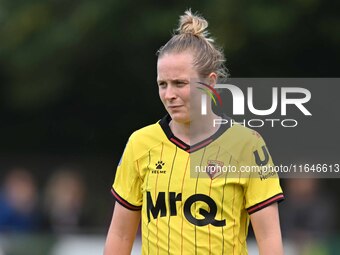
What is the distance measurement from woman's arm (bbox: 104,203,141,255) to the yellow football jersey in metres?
0.13

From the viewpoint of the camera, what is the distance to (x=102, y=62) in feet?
47.6

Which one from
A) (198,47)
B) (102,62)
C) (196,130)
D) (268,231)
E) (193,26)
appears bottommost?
(268,231)

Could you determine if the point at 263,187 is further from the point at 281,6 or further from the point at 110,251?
the point at 281,6

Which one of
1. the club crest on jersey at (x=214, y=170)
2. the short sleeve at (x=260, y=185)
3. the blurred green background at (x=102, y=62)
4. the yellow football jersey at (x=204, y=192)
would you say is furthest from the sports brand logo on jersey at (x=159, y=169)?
the blurred green background at (x=102, y=62)

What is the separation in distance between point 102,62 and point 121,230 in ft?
32.3

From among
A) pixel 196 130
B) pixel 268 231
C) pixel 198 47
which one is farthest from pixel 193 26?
pixel 268 231

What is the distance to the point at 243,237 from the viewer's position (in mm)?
4625

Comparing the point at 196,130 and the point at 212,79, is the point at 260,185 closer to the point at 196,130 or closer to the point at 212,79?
the point at 196,130

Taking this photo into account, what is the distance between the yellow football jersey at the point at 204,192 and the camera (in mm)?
4523

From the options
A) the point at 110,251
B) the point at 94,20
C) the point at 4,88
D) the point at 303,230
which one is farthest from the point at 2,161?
the point at 110,251

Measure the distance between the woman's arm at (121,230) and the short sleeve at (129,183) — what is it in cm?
4

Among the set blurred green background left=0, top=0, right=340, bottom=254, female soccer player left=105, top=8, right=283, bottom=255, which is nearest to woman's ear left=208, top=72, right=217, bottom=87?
A: female soccer player left=105, top=8, right=283, bottom=255

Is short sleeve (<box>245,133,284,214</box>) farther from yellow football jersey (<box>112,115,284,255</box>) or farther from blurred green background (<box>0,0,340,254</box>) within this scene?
blurred green background (<box>0,0,340,254</box>)

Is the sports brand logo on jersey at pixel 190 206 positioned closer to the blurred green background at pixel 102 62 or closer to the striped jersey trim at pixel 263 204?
the striped jersey trim at pixel 263 204
